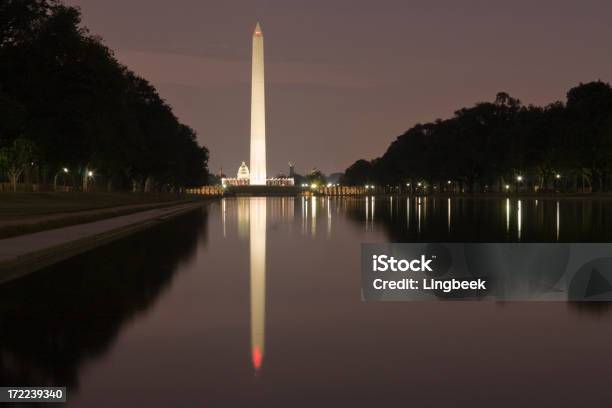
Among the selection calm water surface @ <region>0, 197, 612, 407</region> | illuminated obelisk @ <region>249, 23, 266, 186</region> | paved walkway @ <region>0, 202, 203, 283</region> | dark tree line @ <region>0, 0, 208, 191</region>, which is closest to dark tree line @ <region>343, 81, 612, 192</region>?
illuminated obelisk @ <region>249, 23, 266, 186</region>

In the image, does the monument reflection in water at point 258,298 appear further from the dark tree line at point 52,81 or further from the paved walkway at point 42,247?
the dark tree line at point 52,81

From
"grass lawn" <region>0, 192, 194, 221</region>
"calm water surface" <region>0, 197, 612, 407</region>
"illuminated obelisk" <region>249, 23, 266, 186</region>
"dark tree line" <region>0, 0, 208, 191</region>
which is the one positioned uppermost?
"illuminated obelisk" <region>249, 23, 266, 186</region>

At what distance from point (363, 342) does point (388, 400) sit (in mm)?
2392

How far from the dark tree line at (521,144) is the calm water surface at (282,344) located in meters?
81.0

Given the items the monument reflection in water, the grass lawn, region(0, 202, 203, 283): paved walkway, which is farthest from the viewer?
the grass lawn

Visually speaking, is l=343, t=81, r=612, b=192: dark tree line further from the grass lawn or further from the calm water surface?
the calm water surface

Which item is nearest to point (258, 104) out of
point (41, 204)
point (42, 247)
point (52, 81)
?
point (41, 204)

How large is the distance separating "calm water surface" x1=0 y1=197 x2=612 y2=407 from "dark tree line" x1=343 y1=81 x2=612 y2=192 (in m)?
81.0

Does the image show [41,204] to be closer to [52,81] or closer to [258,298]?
[52,81]

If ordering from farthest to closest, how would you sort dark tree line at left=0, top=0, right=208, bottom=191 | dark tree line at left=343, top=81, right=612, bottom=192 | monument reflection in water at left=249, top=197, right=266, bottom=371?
dark tree line at left=343, top=81, right=612, bottom=192, dark tree line at left=0, top=0, right=208, bottom=191, monument reflection in water at left=249, top=197, right=266, bottom=371

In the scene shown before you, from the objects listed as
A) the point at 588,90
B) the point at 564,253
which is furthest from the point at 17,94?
the point at 588,90

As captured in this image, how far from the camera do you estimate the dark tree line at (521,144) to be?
309 ft

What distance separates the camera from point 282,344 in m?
8.95

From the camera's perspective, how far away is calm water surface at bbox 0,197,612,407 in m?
6.92
